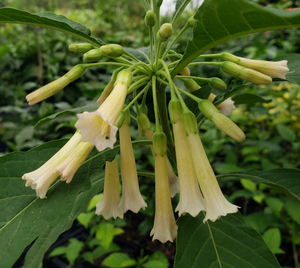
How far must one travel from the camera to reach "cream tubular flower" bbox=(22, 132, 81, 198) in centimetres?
60

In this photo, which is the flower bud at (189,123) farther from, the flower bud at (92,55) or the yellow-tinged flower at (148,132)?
the flower bud at (92,55)

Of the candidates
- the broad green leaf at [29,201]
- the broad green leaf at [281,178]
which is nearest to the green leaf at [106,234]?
the broad green leaf at [29,201]

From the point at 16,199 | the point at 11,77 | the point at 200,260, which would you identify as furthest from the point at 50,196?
the point at 11,77

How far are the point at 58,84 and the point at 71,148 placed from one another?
20cm

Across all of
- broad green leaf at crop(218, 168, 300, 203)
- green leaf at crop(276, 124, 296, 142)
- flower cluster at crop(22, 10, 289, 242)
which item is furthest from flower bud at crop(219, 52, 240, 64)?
green leaf at crop(276, 124, 296, 142)

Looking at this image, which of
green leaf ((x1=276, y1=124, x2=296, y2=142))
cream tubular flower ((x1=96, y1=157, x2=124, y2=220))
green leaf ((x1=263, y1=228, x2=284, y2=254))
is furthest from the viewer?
green leaf ((x1=276, y1=124, x2=296, y2=142))

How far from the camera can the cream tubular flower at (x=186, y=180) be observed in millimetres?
650

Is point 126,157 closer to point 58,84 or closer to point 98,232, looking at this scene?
point 58,84

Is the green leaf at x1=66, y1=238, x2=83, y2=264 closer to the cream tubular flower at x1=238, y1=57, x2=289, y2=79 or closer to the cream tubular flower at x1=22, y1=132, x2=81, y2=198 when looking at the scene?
the cream tubular flower at x1=22, y1=132, x2=81, y2=198

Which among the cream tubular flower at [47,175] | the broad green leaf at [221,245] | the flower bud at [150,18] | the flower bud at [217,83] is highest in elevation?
the flower bud at [150,18]

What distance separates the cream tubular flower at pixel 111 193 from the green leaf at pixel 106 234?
624 mm

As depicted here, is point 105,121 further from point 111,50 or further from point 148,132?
point 148,132

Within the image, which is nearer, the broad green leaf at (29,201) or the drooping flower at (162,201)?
the broad green leaf at (29,201)

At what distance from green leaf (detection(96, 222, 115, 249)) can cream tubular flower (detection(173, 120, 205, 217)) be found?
82cm
